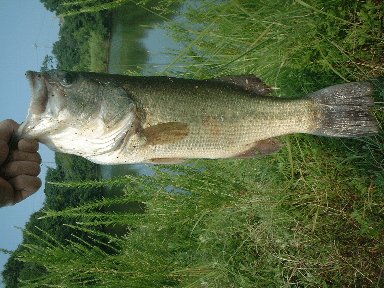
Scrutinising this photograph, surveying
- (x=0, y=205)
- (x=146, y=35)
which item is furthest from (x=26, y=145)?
(x=146, y=35)

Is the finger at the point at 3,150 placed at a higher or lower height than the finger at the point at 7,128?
lower

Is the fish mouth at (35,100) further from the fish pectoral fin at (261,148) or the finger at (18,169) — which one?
the fish pectoral fin at (261,148)

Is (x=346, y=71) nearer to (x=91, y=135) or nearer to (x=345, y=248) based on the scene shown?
(x=345, y=248)

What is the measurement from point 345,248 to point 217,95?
213 cm

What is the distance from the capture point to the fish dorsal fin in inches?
116

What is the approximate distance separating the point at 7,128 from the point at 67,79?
46 cm

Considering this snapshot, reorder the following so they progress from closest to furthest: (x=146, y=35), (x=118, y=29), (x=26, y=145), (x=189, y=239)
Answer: (x=26, y=145) < (x=189, y=239) < (x=146, y=35) < (x=118, y=29)

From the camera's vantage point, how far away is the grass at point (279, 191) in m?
3.80

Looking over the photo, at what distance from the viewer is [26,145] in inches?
97.3

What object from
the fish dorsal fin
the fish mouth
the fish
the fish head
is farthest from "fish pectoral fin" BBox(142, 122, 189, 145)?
the fish mouth

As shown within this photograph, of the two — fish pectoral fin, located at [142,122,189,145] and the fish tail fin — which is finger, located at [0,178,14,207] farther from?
the fish tail fin

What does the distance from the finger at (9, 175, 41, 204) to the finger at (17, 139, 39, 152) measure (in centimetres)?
17

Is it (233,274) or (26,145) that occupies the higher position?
(26,145)

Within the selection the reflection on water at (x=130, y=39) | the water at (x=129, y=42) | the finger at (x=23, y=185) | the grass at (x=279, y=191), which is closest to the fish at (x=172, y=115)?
the finger at (x=23, y=185)
